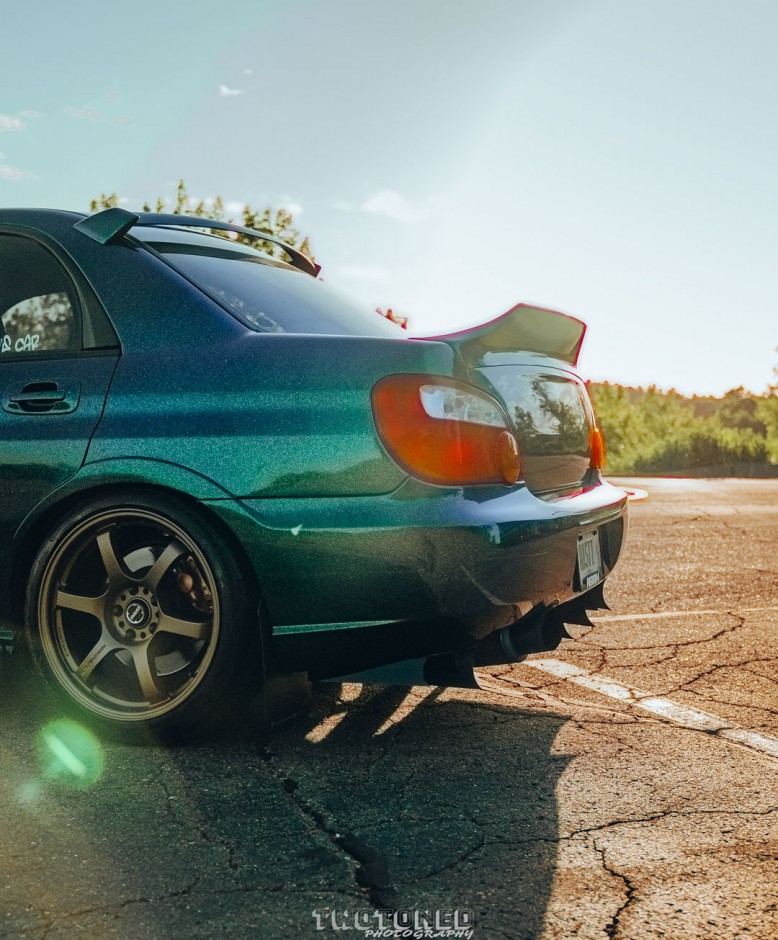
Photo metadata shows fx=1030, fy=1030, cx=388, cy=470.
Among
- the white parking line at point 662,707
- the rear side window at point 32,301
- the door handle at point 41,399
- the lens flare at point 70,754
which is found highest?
the rear side window at point 32,301

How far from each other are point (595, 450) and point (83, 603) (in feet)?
6.56

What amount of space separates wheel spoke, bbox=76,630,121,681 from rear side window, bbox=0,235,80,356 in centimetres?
98

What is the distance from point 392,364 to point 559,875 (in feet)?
4.78

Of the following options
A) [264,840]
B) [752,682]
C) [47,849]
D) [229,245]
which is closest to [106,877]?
[47,849]

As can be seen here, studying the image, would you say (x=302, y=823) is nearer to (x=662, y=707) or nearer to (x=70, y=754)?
(x=70, y=754)

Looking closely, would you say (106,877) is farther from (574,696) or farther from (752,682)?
(752,682)

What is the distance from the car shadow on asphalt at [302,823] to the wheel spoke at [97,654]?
257mm

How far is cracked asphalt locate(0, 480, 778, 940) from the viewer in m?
2.13

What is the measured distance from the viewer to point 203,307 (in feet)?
10.6

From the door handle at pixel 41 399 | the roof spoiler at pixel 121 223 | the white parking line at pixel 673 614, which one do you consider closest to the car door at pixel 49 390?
the door handle at pixel 41 399

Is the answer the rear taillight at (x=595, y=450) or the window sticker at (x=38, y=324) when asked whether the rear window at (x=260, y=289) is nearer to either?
the window sticker at (x=38, y=324)

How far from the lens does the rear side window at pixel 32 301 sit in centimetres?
350

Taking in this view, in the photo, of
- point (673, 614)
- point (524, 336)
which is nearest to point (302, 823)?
point (524, 336)

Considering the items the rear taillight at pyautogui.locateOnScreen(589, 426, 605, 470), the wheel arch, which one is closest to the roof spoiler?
the wheel arch
